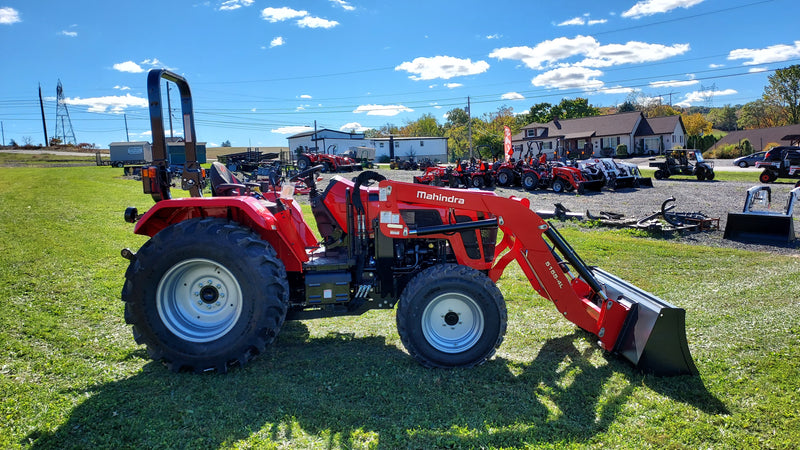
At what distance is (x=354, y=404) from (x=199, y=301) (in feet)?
5.53

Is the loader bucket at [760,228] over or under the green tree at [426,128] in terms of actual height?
under

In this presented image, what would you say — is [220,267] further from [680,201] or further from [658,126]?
[658,126]

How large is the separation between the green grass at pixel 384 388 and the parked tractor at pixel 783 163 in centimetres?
2202

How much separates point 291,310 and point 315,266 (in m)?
0.47

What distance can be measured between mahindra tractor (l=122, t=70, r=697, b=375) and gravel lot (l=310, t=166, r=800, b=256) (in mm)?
7093

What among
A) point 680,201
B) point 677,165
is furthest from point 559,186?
point 677,165

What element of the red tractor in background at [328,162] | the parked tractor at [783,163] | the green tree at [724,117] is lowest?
the parked tractor at [783,163]

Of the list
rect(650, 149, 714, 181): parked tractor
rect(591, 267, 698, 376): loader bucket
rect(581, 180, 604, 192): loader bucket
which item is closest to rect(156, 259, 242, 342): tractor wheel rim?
rect(591, 267, 698, 376): loader bucket

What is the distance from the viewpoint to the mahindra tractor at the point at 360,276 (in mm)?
4055

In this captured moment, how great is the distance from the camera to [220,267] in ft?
13.8

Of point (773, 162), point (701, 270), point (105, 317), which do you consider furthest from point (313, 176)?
point (773, 162)

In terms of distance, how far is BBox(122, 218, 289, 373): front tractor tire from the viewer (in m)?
4.02

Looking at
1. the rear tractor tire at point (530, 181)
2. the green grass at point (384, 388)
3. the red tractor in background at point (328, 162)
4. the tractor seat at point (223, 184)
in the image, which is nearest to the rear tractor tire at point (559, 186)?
the rear tractor tire at point (530, 181)

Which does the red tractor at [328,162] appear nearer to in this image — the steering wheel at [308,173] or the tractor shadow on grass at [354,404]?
the steering wheel at [308,173]
